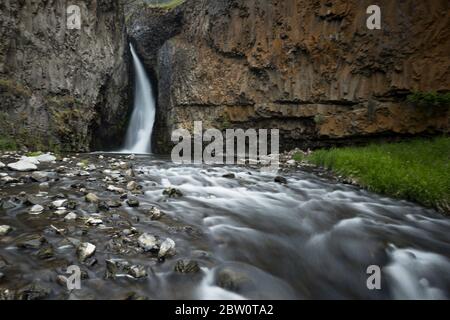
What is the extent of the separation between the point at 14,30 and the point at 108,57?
395cm

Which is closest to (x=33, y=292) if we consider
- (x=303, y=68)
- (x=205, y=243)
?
(x=205, y=243)

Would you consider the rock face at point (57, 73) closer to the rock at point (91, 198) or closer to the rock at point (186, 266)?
the rock at point (91, 198)

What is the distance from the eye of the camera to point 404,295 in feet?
9.00

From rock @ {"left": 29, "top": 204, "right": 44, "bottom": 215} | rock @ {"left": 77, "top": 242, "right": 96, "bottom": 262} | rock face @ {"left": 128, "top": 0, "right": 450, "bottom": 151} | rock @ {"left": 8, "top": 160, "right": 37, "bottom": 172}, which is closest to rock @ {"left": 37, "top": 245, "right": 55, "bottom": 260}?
rock @ {"left": 77, "top": 242, "right": 96, "bottom": 262}

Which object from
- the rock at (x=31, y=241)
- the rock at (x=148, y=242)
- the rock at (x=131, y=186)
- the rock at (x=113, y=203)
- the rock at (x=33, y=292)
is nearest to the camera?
the rock at (x=33, y=292)

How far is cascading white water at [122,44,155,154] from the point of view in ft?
52.3

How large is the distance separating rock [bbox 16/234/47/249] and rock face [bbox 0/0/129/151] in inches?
383

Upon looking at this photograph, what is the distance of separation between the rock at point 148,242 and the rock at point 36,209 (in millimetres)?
1553

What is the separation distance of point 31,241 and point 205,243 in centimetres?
171

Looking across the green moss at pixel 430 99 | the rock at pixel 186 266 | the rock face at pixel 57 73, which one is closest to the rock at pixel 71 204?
the rock at pixel 186 266

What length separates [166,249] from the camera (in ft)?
9.48

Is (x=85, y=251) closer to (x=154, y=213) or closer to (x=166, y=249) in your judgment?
(x=166, y=249)

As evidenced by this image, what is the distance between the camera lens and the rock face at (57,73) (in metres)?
10.7
